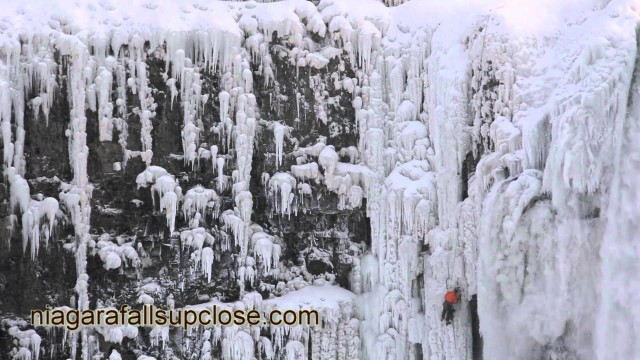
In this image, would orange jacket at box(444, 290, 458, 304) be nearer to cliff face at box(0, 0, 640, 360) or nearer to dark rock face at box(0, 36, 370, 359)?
cliff face at box(0, 0, 640, 360)

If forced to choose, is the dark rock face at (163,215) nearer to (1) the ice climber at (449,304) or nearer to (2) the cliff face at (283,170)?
(2) the cliff face at (283,170)

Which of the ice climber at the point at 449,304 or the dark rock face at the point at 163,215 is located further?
the dark rock face at the point at 163,215

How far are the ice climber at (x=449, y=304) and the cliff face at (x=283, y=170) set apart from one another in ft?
0.31

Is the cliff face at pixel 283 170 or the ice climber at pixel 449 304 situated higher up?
the cliff face at pixel 283 170

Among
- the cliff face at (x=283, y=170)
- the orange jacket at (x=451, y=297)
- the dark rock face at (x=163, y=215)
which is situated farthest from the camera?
the dark rock face at (x=163, y=215)

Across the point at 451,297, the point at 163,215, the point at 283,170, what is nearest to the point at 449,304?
the point at 451,297

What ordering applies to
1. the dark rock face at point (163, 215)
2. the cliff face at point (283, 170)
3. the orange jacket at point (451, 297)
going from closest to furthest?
the cliff face at point (283, 170) < the orange jacket at point (451, 297) < the dark rock face at point (163, 215)

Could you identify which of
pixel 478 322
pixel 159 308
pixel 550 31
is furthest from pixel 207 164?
pixel 550 31

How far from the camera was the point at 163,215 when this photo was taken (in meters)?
8.17

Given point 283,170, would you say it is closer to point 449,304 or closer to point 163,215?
point 163,215

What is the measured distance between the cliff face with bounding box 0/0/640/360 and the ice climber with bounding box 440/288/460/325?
0.09 metres

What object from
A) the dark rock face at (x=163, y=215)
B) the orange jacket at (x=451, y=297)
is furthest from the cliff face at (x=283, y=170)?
the orange jacket at (x=451, y=297)

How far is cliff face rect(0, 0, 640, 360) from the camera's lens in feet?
24.3

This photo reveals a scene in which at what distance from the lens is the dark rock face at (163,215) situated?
7.95 metres
